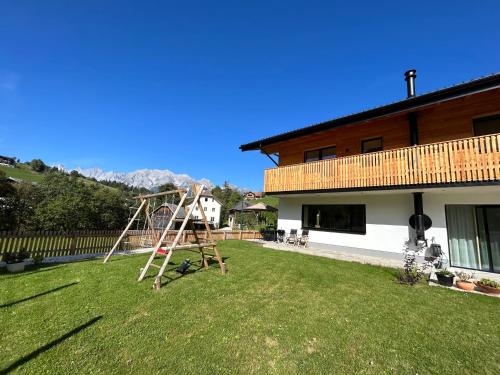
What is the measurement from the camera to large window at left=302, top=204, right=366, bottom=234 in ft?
40.8

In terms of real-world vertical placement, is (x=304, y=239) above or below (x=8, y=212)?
below

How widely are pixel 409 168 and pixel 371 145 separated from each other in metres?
3.29

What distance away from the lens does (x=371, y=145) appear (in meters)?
12.7

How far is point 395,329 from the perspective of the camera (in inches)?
167

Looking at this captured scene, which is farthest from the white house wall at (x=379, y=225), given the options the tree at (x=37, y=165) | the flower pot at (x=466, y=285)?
the tree at (x=37, y=165)

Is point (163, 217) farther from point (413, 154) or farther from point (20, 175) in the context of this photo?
point (20, 175)

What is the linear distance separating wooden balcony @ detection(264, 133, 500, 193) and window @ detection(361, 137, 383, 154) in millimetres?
1793

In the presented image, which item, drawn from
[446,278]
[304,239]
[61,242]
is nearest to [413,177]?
[446,278]

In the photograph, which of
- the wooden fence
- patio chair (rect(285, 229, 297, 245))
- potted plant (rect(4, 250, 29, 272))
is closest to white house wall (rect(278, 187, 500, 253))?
patio chair (rect(285, 229, 297, 245))

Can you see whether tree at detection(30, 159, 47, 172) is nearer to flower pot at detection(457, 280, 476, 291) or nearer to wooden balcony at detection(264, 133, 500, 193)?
wooden balcony at detection(264, 133, 500, 193)

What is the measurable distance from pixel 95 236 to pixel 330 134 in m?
14.1

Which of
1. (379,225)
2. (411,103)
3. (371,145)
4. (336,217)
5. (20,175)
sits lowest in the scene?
(379,225)

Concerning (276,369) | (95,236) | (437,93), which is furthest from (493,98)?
(95,236)

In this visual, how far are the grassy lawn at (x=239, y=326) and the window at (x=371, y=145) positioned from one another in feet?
25.6
